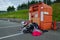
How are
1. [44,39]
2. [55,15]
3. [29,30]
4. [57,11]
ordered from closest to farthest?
[44,39]
[29,30]
[55,15]
[57,11]

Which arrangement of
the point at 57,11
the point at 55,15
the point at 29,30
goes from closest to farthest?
the point at 29,30
the point at 55,15
the point at 57,11

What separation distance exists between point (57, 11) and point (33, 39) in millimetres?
18384

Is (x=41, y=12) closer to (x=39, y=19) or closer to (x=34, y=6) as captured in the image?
(x=39, y=19)

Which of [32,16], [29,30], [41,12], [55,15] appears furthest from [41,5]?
[55,15]

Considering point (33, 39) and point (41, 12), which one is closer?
point (33, 39)

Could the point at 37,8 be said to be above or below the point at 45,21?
above

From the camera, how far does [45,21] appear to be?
53.3ft

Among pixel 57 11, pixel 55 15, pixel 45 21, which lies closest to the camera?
pixel 45 21

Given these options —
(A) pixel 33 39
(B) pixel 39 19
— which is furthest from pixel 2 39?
(B) pixel 39 19

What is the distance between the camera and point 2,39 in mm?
11141

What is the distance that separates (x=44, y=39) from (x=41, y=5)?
5891 mm

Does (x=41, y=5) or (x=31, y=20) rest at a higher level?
(x=41, y=5)

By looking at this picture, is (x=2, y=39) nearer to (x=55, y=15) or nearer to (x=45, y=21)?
(x=45, y=21)

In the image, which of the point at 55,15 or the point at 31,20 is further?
the point at 55,15
